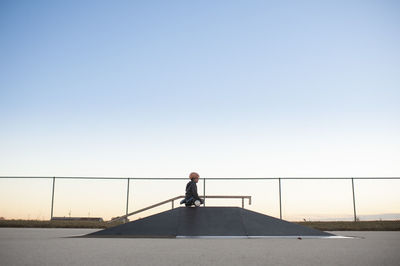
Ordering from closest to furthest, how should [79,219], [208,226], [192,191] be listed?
[208,226], [192,191], [79,219]

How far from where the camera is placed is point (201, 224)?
Result: 872 centimetres

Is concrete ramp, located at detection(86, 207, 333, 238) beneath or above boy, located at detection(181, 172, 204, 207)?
beneath

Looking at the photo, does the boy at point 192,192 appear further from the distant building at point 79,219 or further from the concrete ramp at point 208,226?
the distant building at point 79,219

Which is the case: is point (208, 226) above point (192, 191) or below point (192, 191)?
below

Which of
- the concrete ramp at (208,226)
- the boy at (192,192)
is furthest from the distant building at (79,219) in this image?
the concrete ramp at (208,226)

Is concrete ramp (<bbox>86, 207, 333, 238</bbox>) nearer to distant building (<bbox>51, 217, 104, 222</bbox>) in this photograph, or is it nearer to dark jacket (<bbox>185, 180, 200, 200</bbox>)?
dark jacket (<bbox>185, 180, 200, 200</bbox>)

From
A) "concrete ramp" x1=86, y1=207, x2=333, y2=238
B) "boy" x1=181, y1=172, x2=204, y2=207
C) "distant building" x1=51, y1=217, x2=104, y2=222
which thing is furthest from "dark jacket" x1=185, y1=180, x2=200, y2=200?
"distant building" x1=51, y1=217, x2=104, y2=222

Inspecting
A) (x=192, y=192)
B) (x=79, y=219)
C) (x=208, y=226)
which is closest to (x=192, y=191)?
(x=192, y=192)

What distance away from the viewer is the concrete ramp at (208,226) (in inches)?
325

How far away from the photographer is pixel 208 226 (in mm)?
8609

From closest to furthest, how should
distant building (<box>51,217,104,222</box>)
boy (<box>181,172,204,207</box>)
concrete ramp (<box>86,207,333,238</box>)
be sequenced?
1. concrete ramp (<box>86,207,333,238</box>)
2. boy (<box>181,172,204,207</box>)
3. distant building (<box>51,217,104,222</box>)

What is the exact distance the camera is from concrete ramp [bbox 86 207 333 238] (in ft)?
27.1

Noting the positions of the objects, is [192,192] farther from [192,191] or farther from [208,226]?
[208,226]

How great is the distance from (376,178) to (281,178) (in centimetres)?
455
